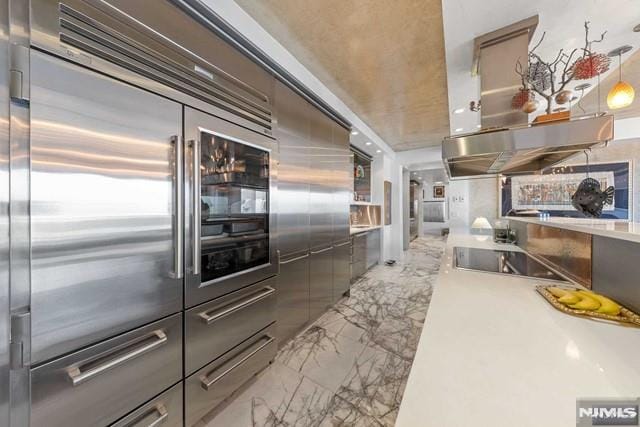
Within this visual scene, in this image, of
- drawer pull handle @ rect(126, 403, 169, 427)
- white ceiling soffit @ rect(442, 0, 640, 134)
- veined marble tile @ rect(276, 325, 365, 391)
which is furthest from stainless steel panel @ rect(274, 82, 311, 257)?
white ceiling soffit @ rect(442, 0, 640, 134)

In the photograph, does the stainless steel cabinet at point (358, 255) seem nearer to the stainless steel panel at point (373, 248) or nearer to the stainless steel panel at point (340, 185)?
the stainless steel panel at point (373, 248)

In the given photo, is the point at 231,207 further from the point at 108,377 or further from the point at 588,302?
the point at 588,302

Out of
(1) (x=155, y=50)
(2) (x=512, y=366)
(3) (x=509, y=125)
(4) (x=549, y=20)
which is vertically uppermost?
(4) (x=549, y=20)

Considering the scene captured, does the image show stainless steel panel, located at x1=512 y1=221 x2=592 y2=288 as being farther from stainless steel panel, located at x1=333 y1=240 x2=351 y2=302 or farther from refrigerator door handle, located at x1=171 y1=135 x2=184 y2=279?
refrigerator door handle, located at x1=171 y1=135 x2=184 y2=279

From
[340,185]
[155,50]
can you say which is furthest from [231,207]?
[340,185]

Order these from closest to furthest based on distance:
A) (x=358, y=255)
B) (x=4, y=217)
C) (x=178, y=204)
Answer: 1. (x=4, y=217)
2. (x=178, y=204)
3. (x=358, y=255)

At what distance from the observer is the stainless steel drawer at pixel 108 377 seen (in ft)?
2.76

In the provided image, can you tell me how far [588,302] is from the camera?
1.00 meters

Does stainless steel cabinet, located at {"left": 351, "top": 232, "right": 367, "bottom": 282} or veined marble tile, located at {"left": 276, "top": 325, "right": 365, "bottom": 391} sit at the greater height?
stainless steel cabinet, located at {"left": 351, "top": 232, "right": 367, "bottom": 282}

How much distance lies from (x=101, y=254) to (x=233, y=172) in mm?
839

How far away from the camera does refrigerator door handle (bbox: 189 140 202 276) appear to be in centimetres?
123

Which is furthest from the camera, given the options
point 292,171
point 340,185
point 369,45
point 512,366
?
point 340,185

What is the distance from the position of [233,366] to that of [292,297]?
0.80 m

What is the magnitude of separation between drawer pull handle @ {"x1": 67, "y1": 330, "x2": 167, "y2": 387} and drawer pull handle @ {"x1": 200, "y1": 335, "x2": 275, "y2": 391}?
0.39 m
